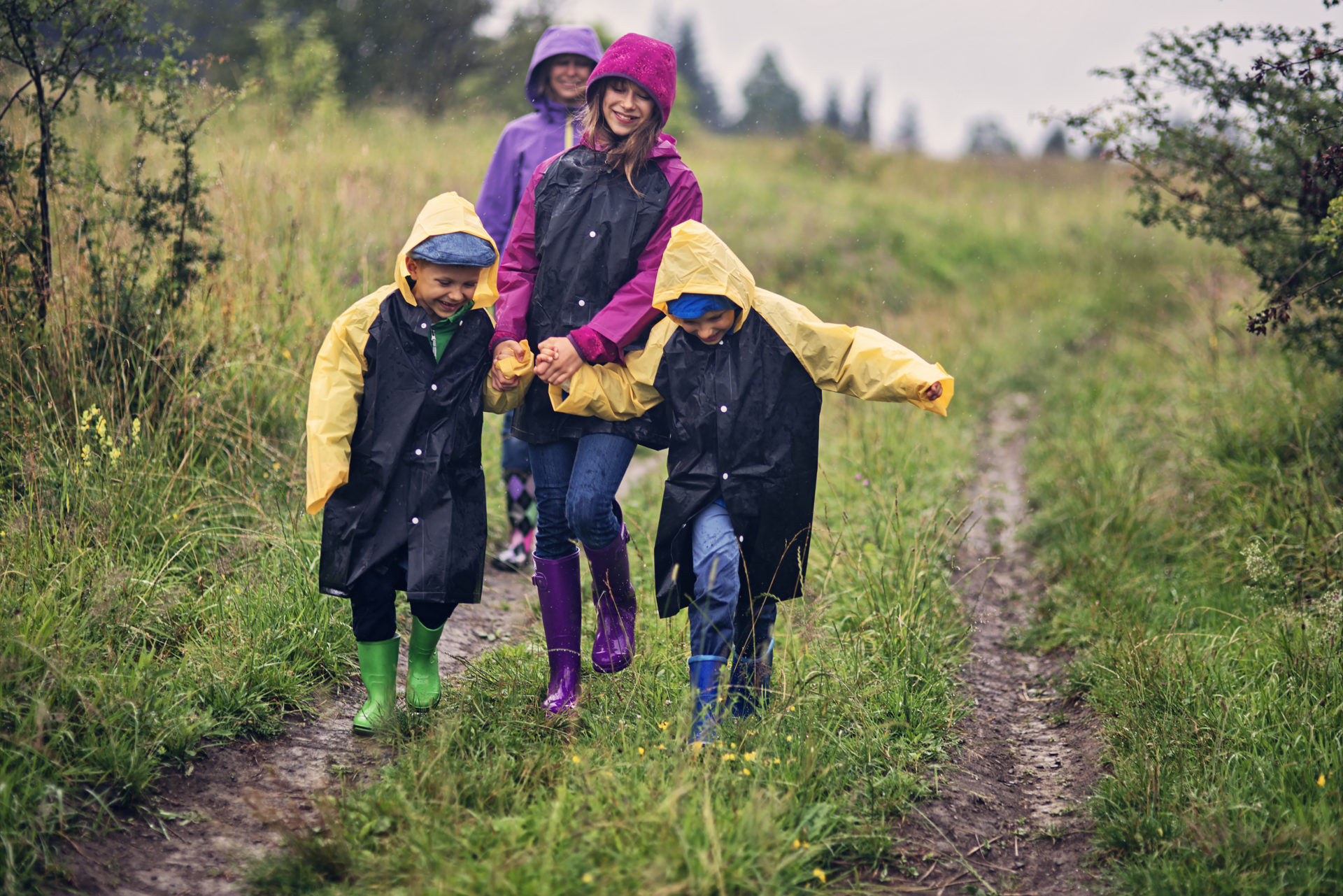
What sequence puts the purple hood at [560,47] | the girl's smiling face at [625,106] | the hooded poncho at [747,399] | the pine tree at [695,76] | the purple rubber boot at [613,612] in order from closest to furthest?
the hooded poncho at [747,399] → the girl's smiling face at [625,106] → the purple rubber boot at [613,612] → the purple hood at [560,47] → the pine tree at [695,76]

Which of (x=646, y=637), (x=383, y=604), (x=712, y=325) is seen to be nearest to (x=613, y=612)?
(x=646, y=637)

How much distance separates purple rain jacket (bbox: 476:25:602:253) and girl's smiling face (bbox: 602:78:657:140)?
988 millimetres

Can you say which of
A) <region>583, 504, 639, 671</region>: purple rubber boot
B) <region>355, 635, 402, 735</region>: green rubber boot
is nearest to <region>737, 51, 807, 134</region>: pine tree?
<region>583, 504, 639, 671</region>: purple rubber boot

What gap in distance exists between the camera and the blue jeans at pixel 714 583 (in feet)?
9.77

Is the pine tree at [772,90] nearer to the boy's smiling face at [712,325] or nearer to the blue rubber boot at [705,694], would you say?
the boy's smiling face at [712,325]

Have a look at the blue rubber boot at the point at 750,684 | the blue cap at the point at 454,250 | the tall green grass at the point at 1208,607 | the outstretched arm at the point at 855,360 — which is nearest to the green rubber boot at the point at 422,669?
the blue rubber boot at the point at 750,684

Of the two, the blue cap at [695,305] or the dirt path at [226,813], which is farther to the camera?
the blue cap at [695,305]

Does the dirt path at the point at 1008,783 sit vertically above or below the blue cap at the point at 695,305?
below

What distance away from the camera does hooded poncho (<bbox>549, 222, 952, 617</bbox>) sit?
9.80ft

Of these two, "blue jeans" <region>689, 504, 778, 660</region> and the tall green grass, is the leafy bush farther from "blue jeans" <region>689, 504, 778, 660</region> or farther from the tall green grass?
"blue jeans" <region>689, 504, 778, 660</region>

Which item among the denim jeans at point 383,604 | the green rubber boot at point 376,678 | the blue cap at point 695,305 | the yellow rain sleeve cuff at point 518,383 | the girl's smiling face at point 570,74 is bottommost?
the green rubber boot at point 376,678

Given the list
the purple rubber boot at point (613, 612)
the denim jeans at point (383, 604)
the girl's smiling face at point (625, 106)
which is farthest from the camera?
the purple rubber boot at point (613, 612)

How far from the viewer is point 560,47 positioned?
425 cm

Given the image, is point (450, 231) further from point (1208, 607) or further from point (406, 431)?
point (1208, 607)
